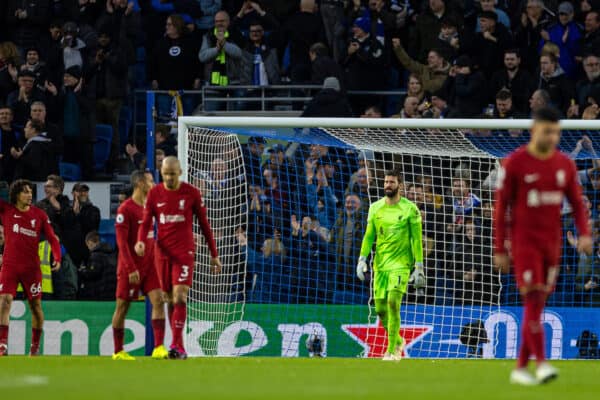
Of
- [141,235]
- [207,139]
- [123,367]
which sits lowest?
[123,367]

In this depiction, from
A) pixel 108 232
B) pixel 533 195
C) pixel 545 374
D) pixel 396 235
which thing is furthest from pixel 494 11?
pixel 545 374

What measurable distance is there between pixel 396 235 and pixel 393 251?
7.7 inches

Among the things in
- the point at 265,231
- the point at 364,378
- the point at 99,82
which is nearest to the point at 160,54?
the point at 99,82

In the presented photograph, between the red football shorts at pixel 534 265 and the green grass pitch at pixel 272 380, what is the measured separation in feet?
2.49

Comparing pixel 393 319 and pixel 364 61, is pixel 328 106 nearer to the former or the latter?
pixel 364 61

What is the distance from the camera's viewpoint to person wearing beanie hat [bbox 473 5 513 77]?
67.5ft

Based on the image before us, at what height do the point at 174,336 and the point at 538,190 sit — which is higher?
the point at 538,190

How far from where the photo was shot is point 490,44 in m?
20.6

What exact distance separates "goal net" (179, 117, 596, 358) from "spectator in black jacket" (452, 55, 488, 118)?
1.28m

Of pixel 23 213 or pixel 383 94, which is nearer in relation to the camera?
pixel 23 213

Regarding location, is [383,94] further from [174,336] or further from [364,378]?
[364,378]

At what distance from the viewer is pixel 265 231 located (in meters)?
18.4

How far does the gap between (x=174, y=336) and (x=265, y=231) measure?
4.99 m

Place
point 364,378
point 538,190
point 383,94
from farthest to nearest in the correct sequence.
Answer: point 383,94
point 364,378
point 538,190
